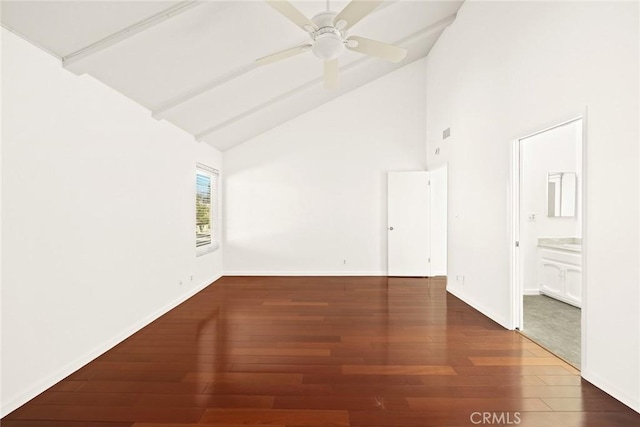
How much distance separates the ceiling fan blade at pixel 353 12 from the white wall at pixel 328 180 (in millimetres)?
3722

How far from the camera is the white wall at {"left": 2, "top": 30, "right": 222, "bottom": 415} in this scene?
2059 millimetres

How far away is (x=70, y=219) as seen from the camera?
8.22 feet

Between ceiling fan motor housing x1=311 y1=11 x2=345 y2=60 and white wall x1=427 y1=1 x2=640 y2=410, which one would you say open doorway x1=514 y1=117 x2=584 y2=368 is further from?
ceiling fan motor housing x1=311 y1=11 x2=345 y2=60

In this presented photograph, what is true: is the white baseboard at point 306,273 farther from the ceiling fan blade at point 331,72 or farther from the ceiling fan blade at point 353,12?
the ceiling fan blade at point 353,12

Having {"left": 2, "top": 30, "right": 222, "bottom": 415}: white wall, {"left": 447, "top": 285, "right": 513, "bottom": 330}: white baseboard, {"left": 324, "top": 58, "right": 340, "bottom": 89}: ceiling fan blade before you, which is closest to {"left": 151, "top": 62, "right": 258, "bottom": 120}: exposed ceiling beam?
{"left": 2, "top": 30, "right": 222, "bottom": 415}: white wall

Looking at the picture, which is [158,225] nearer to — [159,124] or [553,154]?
[159,124]

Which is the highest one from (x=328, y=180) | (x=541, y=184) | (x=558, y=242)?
(x=328, y=180)

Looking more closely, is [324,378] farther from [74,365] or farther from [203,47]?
[203,47]

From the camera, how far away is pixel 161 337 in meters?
3.23

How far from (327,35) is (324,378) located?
2619 millimetres

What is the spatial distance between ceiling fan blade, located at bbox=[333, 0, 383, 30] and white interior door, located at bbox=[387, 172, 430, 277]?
12.5 ft

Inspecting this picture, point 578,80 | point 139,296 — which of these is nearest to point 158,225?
point 139,296

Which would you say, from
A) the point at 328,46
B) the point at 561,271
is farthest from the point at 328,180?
the point at 561,271

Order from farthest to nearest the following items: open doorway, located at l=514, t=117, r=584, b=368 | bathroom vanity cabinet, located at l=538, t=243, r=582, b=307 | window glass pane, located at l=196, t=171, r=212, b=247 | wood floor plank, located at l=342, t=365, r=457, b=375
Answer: window glass pane, located at l=196, t=171, r=212, b=247 < open doorway, located at l=514, t=117, r=584, b=368 < bathroom vanity cabinet, located at l=538, t=243, r=582, b=307 < wood floor plank, located at l=342, t=365, r=457, b=375
